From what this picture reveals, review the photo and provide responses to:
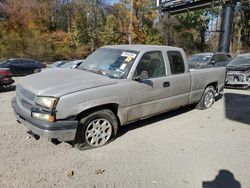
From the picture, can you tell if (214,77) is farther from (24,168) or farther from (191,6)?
(191,6)

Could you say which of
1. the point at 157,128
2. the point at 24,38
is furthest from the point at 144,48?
the point at 24,38

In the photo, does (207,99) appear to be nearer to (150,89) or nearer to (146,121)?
(146,121)

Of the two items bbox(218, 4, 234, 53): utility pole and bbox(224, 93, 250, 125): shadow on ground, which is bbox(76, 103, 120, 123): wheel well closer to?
bbox(224, 93, 250, 125): shadow on ground

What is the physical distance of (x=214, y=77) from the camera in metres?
7.37

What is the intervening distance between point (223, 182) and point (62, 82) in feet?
9.63

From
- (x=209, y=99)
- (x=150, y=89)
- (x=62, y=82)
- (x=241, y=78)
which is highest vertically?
(x=62, y=82)

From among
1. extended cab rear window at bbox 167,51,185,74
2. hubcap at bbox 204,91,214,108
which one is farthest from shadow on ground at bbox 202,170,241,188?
hubcap at bbox 204,91,214,108

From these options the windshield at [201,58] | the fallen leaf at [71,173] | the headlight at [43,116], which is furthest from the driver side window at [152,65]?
the windshield at [201,58]

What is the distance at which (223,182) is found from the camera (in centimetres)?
368

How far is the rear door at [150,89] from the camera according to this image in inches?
197

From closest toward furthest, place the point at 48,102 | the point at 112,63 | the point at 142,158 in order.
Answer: the point at 48,102, the point at 142,158, the point at 112,63

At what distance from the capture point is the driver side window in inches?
202

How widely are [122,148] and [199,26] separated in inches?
1436

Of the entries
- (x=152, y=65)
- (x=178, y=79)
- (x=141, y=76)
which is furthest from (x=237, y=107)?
(x=141, y=76)
